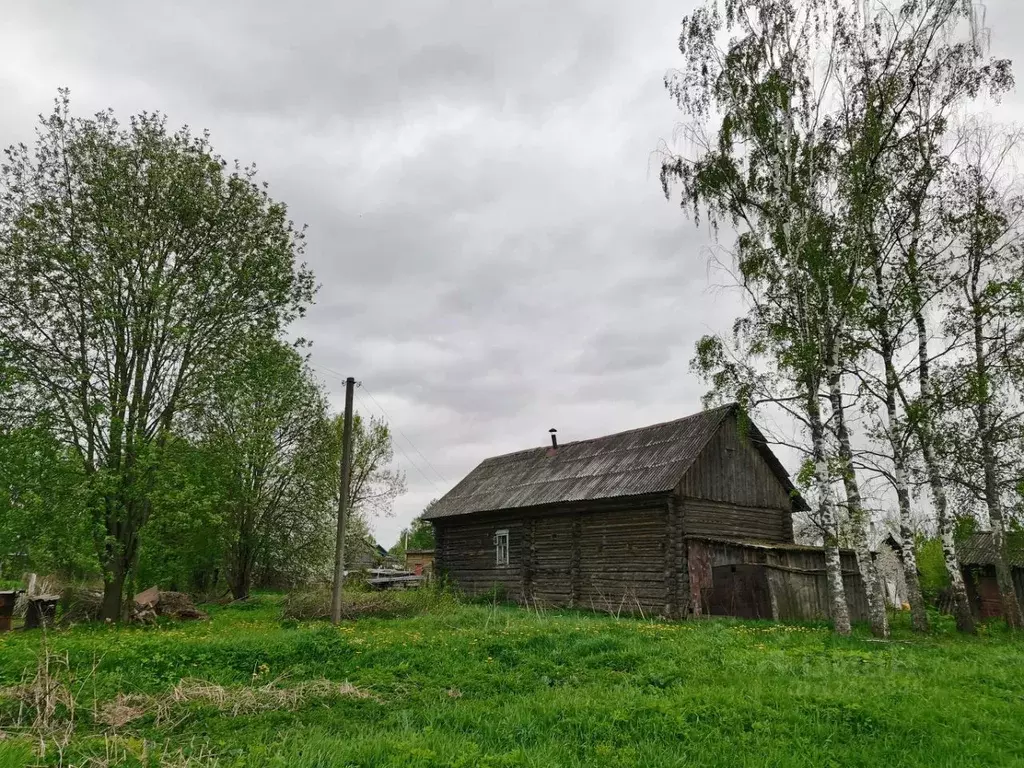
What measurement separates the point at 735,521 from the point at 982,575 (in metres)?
12.8

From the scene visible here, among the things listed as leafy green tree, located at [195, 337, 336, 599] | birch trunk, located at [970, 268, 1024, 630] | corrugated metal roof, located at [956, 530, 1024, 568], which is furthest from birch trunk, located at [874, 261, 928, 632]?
leafy green tree, located at [195, 337, 336, 599]

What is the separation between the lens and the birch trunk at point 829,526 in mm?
14891

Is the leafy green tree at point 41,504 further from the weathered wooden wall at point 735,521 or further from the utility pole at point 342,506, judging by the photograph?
the weathered wooden wall at point 735,521

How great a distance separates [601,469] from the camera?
23672mm

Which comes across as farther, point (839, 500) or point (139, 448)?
point (139, 448)

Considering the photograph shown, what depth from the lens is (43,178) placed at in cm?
1736

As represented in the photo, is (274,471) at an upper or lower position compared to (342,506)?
upper

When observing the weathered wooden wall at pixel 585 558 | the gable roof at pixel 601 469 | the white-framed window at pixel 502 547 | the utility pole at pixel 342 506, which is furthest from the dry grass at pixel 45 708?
the white-framed window at pixel 502 547

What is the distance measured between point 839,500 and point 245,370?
1678 cm

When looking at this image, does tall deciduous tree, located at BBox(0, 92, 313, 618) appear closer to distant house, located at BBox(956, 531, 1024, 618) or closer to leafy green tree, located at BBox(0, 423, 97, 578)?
leafy green tree, located at BBox(0, 423, 97, 578)

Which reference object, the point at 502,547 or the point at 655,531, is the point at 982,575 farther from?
the point at 502,547

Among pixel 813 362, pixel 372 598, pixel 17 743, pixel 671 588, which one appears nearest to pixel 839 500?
pixel 813 362

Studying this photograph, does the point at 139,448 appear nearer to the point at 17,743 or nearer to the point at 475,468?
the point at 17,743

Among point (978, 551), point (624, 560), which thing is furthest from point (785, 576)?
point (978, 551)
